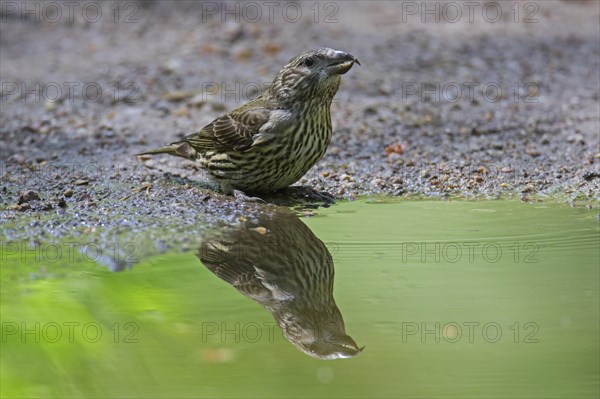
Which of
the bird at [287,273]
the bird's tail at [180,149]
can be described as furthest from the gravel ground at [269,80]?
the bird at [287,273]

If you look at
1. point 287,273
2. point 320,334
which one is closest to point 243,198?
point 287,273

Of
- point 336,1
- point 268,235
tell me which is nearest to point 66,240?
point 268,235

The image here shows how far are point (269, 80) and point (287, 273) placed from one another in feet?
17.6

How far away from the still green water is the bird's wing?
0.78 metres

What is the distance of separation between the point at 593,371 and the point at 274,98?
349 cm

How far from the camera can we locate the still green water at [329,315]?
418cm

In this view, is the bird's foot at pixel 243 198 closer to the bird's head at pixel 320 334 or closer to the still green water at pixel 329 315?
the still green water at pixel 329 315

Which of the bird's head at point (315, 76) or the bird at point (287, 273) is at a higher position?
the bird's head at point (315, 76)

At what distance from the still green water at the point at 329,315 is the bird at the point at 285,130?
1.94ft

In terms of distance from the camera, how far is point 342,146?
8.51 metres

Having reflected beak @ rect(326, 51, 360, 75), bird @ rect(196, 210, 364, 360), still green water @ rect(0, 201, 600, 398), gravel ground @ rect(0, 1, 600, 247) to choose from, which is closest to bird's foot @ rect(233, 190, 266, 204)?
gravel ground @ rect(0, 1, 600, 247)

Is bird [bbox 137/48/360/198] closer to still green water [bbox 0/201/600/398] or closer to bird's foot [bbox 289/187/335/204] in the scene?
bird's foot [bbox 289/187/335/204]

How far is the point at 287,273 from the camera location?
5.48 meters

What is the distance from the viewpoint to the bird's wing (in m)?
6.86
